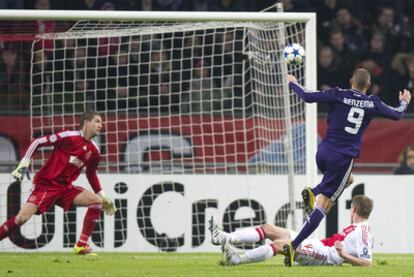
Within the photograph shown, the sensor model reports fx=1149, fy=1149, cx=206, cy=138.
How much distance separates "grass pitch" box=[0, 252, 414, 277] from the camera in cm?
928

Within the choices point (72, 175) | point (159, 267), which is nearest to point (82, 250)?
point (72, 175)

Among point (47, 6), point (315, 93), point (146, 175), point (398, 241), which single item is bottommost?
point (398, 241)

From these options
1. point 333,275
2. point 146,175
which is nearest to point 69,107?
point 146,175

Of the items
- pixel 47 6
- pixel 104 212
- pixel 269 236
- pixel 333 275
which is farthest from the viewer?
pixel 47 6

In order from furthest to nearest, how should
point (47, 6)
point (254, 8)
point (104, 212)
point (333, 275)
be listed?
point (254, 8)
point (47, 6)
point (104, 212)
point (333, 275)

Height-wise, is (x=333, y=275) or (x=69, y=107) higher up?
(x=69, y=107)

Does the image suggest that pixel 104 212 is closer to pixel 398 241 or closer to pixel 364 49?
pixel 398 241

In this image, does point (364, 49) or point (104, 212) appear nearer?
point (104, 212)

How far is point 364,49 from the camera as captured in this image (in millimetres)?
17109

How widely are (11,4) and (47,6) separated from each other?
67cm

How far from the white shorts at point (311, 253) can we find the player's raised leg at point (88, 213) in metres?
2.86

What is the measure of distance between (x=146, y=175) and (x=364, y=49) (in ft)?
16.2

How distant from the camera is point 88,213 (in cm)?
1234

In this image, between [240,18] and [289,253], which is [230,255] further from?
[240,18]
